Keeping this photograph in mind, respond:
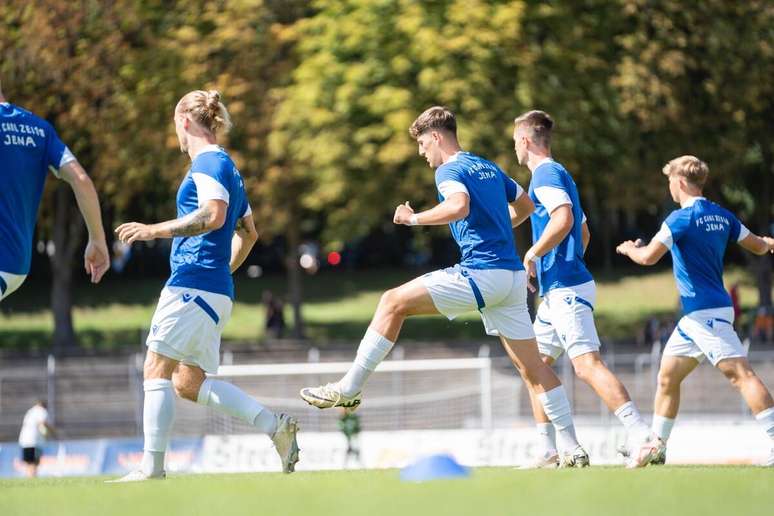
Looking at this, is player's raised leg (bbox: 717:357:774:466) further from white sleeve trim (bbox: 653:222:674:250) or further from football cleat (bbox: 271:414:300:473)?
football cleat (bbox: 271:414:300:473)

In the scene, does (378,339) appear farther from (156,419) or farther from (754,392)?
(754,392)

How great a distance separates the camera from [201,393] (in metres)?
9.16

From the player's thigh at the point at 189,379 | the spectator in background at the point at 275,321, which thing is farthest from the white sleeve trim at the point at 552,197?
the spectator in background at the point at 275,321

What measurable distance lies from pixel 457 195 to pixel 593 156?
890 inches

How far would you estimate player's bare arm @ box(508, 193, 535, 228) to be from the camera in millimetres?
9914

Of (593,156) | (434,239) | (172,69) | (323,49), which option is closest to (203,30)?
(172,69)

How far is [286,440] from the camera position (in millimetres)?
9172

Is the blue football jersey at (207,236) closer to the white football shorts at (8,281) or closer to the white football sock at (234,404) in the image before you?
the white football sock at (234,404)

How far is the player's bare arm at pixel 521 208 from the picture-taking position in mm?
9914

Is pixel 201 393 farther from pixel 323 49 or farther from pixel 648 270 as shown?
pixel 648 270

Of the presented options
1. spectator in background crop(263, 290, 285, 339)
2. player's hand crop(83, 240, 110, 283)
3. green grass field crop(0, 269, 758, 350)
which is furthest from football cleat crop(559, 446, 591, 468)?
green grass field crop(0, 269, 758, 350)

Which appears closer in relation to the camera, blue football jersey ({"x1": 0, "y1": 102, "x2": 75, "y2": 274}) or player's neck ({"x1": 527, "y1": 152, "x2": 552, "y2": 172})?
blue football jersey ({"x1": 0, "y1": 102, "x2": 75, "y2": 274})

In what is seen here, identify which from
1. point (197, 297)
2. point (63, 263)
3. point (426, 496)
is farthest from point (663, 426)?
point (63, 263)

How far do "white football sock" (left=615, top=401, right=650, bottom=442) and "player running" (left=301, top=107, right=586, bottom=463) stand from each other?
1.90ft
